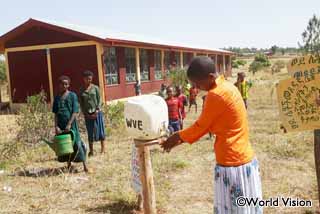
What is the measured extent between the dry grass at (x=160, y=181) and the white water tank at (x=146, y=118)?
166cm

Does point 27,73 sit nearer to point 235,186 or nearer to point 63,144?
point 63,144

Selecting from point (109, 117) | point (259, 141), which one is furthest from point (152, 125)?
point (109, 117)

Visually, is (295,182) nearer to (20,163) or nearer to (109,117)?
(20,163)

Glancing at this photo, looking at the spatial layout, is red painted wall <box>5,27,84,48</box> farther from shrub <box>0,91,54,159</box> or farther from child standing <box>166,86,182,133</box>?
child standing <box>166,86,182,133</box>

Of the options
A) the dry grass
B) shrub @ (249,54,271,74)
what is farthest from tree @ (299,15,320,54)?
shrub @ (249,54,271,74)

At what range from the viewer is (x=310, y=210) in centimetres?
450

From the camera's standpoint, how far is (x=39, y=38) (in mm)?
16266

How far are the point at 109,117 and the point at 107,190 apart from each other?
4957 millimetres

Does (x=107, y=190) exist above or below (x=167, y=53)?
below

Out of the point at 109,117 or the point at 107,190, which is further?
the point at 109,117

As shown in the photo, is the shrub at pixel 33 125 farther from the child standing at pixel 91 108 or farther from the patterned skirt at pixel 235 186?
the patterned skirt at pixel 235 186

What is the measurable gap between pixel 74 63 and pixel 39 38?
1850 millimetres

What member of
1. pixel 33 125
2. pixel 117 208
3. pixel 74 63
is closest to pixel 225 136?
pixel 117 208

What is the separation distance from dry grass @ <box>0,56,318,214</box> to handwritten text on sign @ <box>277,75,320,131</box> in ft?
4.63
